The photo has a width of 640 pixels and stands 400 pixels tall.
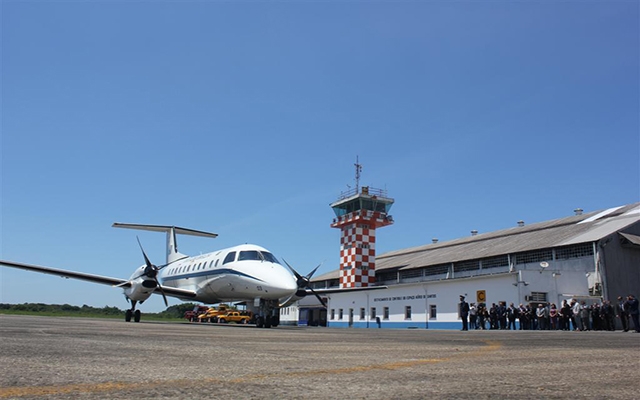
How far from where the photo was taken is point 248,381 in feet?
10.3

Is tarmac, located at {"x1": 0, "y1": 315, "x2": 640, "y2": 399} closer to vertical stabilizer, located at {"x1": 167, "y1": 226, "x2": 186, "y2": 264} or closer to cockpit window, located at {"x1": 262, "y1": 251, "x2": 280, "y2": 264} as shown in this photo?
cockpit window, located at {"x1": 262, "y1": 251, "x2": 280, "y2": 264}

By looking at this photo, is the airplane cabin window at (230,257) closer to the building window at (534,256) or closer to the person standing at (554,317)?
the person standing at (554,317)

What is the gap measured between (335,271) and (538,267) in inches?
1016

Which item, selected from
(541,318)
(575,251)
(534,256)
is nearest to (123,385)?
(541,318)

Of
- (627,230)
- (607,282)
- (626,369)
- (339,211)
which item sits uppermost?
(339,211)

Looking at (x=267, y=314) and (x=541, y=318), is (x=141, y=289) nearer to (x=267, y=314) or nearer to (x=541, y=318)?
(x=267, y=314)

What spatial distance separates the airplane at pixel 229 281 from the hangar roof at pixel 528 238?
17.0 metres

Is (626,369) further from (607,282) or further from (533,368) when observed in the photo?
(607,282)

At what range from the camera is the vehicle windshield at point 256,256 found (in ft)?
67.7

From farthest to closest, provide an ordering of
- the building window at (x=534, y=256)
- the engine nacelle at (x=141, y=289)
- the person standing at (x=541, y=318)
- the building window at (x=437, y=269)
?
the building window at (x=437, y=269), the building window at (x=534, y=256), the person standing at (x=541, y=318), the engine nacelle at (x=141, y=289)

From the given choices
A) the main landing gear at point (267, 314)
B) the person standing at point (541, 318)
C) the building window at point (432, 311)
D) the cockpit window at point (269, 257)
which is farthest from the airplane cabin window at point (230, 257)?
the building window at point (432, 311)

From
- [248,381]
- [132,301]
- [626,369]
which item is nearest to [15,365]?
[248,381]

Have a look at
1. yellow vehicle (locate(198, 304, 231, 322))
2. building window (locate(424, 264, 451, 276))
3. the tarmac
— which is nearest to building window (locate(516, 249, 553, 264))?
building window (locate(424, 264, 451, 276))

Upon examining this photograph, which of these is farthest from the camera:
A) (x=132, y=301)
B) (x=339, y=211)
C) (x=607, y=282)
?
(x=339, y=211)
